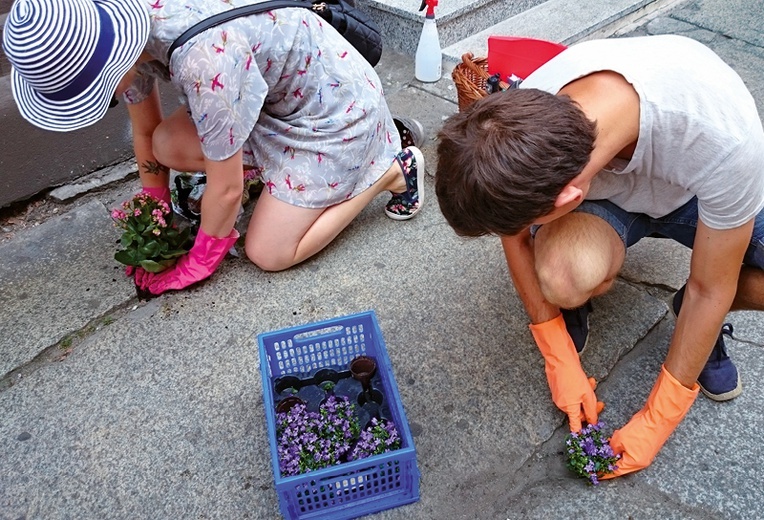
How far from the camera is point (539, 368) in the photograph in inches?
75.2

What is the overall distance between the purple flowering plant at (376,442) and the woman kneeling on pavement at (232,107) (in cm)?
80

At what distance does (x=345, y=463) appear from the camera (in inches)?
57.5

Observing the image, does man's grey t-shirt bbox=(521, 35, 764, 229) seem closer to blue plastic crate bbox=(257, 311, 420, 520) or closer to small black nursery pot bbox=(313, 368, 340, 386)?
blue plastic crate bbox=(257, 311, 420, 520)

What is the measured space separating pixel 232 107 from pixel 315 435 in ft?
3.01

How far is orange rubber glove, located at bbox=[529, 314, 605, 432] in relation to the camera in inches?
68.2

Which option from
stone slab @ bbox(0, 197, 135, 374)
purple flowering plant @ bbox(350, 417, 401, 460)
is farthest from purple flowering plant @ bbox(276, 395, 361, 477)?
stone slab @ bbox(0, 197, 135, 374)

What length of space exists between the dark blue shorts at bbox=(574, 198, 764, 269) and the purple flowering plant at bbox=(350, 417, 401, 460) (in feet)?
2.52

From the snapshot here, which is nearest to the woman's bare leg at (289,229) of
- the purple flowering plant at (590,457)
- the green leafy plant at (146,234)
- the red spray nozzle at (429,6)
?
the green leafy plant at (146,234)

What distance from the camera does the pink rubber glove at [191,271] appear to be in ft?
7.14

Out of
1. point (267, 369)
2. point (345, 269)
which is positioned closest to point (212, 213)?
point (345, 269)

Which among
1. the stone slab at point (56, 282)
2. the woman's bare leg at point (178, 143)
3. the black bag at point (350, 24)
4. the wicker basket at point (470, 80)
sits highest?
the black bag at point (350, 24)

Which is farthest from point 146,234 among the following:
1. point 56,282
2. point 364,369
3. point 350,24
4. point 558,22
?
point 558,22

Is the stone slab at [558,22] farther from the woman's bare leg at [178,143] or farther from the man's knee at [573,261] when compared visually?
the man's knee at [573,261]

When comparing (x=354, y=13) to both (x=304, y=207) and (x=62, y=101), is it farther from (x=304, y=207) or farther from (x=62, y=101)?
(x=62, y=101)
